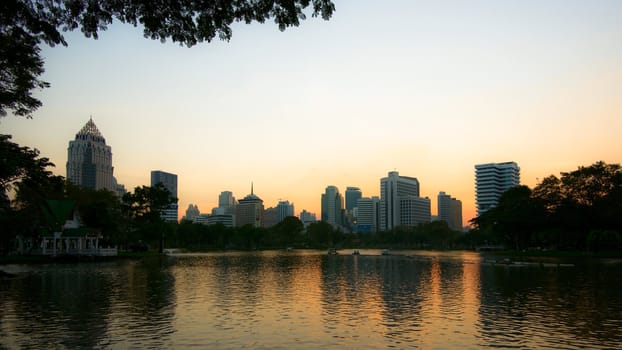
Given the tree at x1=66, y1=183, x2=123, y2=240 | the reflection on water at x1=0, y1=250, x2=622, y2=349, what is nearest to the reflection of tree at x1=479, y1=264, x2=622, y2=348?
the reflection on water at x1=0, y1=250, x2=622, y2=349

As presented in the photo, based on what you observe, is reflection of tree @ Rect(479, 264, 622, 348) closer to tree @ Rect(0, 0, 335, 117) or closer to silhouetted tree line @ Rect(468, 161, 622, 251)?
tree @ Rect(0, 0, 335, 117)

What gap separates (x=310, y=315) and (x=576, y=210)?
3867 inches

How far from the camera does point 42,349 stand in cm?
1806

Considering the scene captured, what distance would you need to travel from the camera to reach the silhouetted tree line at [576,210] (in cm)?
10162

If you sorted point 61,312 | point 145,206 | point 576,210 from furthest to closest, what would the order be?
1. point 145,206
2. point 576,210
3. point 61,312

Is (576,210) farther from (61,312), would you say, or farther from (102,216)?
(61,312)

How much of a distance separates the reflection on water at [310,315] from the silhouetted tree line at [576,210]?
70110 millimetres

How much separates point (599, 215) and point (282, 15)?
10991 centimetres

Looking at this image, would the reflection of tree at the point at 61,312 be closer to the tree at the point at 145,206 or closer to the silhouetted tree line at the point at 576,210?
the tree at the point at 145,206

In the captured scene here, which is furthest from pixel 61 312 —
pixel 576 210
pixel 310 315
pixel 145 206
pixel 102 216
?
pixel 576 210

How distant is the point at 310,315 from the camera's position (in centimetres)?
2588

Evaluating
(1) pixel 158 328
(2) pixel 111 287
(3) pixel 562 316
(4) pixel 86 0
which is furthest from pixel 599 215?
(4) pixel 86 0

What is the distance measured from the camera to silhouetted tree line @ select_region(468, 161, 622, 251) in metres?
102

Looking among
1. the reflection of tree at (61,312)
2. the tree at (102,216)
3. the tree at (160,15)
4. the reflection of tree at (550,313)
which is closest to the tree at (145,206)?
the tree at (102,216)
